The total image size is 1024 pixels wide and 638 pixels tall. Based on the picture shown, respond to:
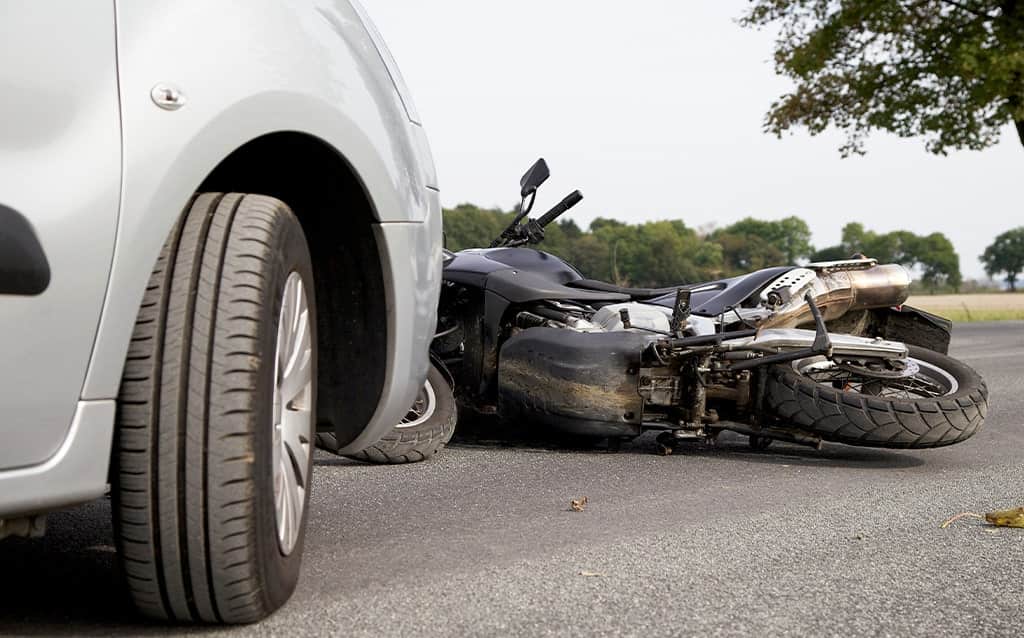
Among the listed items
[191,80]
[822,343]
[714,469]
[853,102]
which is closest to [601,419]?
[714,469]

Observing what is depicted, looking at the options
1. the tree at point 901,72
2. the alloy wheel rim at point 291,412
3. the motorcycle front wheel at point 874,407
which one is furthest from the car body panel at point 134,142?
the tree at point 901,72

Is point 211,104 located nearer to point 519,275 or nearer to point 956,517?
point 956,517

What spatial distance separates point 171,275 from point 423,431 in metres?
3.19

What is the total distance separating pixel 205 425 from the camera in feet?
7.25

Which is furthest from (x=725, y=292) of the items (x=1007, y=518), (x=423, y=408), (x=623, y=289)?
(x=1007, y=518)

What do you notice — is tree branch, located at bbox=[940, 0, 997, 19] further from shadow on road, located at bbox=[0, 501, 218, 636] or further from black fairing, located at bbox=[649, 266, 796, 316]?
shadow on road, located at bbox=[0, 501, 218, 636]

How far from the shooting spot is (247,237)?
7.71ft

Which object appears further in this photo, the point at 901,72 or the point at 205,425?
the point at 901,72

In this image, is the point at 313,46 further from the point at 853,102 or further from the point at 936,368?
the point at 853,102

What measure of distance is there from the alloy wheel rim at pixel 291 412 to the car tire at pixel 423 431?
87.2 inches

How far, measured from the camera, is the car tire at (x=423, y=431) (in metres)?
5.22

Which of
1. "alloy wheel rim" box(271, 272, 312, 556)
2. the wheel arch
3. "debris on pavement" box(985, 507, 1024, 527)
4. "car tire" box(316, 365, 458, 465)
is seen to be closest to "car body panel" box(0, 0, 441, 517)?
the wheel arch


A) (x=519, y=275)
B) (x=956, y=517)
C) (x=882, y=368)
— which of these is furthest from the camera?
(x=519, y=275)

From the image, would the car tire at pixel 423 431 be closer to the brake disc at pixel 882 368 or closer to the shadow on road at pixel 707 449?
the shadow on road at pixel 707 449
